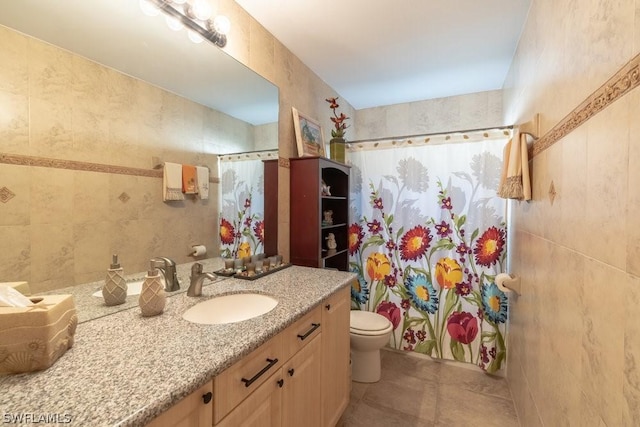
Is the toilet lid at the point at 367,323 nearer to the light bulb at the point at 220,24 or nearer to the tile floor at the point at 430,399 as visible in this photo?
the tile floor at the point at 430,399

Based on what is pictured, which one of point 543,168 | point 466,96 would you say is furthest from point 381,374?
point 466,96

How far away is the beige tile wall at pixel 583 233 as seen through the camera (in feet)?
2.14

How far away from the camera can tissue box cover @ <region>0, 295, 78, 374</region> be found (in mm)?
629

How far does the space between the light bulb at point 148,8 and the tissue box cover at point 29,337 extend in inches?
48.4

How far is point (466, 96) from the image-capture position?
9.29 feet

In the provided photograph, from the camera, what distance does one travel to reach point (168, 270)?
1.27 metres

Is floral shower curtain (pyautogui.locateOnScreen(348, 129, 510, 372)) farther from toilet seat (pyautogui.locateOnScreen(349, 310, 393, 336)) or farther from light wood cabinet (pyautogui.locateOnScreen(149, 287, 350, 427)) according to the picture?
light wood cabinet (pyautogui.locateOnScreen(149, 287, 350, 427))

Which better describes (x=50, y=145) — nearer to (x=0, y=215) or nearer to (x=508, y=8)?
(x=0, y=215)

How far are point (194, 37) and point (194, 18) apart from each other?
89 millimetres

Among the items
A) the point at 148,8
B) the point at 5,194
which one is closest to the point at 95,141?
the point at 5,194

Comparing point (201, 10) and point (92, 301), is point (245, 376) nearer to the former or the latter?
point (92, 301)

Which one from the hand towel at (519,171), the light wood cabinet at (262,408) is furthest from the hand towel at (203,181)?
the hand towel at (519,171)

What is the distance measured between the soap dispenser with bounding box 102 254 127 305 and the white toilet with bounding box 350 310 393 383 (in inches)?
57.4

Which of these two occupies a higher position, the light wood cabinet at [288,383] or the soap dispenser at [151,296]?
the soap dispenser at [151,296]
